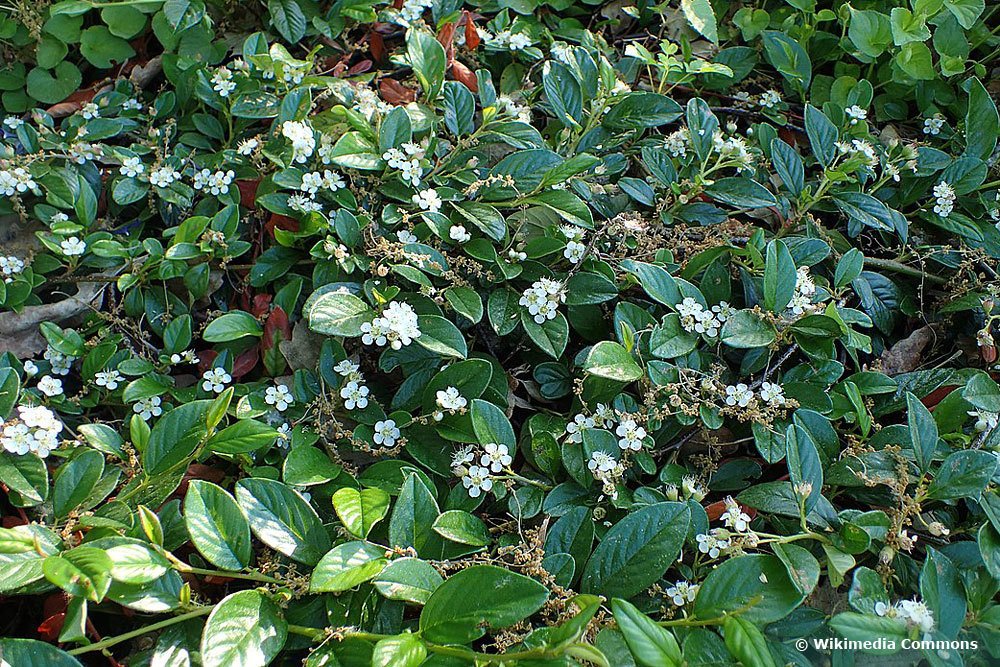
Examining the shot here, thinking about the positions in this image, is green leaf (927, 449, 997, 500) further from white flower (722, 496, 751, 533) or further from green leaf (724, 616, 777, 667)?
green leaf (724, 616, 777, 667)

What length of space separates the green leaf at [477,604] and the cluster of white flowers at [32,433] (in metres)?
0.74

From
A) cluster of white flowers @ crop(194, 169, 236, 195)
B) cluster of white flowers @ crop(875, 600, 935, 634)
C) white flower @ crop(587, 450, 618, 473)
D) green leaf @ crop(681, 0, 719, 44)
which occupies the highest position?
green leaf @ crop(681, 0, 719, 44)

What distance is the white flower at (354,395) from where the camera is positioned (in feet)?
4.68

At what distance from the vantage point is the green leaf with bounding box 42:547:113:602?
3.36ft

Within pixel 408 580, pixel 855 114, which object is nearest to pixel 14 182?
pixel 408 580

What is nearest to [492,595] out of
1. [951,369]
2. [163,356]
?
[163,356]

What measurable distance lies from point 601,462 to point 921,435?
0.56 m

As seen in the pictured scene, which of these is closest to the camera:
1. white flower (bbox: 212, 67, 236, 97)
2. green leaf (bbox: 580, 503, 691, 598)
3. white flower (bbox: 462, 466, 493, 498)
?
green leaf (bbox: 580, 503, 691, 598)

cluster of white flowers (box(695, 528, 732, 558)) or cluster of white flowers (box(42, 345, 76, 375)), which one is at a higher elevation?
cluster of white flowers (box(42, 345, 76, 375))

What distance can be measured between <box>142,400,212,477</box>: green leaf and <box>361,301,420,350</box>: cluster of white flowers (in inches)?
11.9

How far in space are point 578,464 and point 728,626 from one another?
39 centimetres

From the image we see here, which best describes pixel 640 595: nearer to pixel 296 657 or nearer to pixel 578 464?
pixel 578 464

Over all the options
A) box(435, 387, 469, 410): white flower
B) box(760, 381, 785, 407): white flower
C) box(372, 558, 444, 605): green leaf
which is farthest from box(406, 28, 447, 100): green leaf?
box(372, 558, 444, 605): green leaf

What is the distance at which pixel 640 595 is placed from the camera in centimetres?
128
